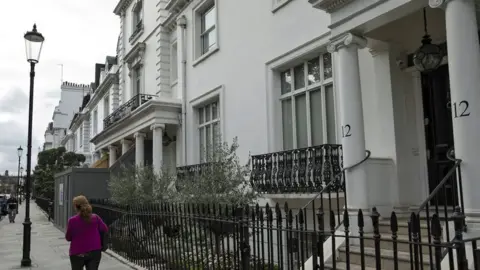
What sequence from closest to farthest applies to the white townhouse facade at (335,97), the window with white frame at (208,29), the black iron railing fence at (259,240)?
the black iron railing fence at (259,240) → the white townhouse facade at (335,97) → the window with white frame at (208,29)

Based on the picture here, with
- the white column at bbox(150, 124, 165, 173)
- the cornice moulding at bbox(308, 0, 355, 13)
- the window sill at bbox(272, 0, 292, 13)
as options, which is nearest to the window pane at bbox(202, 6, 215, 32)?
the white column at bbox(150, 124, 165, 173)

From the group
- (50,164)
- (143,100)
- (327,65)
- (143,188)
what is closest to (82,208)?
(143,188)

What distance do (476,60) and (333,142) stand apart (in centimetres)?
466

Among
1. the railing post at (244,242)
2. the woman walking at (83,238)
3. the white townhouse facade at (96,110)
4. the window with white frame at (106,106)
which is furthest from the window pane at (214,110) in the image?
the window with white frame at (106,106)

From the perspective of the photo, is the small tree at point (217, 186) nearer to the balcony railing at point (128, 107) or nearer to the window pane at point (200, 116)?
the window pane at point (200, 116)

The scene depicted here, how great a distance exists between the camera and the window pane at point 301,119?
1125cm

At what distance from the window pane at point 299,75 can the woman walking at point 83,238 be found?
6210 millimetres

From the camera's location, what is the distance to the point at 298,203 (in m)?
10.4

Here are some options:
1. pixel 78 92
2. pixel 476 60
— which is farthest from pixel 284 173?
pixel 78 92

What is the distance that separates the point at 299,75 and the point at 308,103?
0.93 m

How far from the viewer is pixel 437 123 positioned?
27.5 ft

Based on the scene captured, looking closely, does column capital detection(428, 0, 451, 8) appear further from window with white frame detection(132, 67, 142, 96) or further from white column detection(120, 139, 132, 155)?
window with white frame detection(132, 67, 142, 96)

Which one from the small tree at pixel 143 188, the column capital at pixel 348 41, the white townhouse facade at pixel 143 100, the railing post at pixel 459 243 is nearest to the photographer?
the railing post at pixel 459 243

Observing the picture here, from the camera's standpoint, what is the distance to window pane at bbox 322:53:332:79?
1049 centimetres
